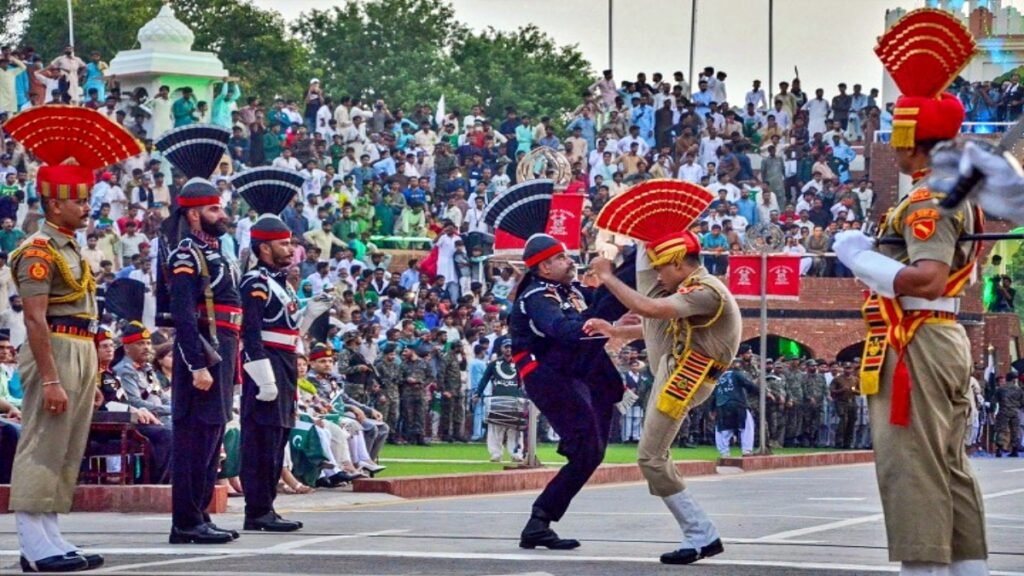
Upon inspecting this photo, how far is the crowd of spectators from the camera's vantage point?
2870 centimetres

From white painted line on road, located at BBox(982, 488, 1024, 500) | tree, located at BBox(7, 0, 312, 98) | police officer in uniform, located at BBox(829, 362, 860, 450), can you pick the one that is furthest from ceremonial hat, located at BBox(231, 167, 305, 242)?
tree, located at BBox(7, 0, 312, 98)

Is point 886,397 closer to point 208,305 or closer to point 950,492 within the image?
point 950,492

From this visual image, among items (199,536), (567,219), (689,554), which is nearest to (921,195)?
(689,554)

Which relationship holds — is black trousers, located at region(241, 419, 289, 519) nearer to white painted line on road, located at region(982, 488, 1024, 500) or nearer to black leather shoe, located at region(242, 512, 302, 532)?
black leather shoe, located at region(242, 512, 302, 532)

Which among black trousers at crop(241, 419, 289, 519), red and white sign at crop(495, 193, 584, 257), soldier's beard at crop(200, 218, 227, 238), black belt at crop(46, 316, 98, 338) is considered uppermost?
red and white sign at crop(495, 193, 584, 257)

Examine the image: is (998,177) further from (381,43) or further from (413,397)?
(381,43)

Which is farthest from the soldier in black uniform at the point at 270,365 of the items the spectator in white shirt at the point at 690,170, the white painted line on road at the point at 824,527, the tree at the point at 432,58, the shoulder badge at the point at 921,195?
the tree at the point at 432,58

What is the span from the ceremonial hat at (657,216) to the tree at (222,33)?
204 feet

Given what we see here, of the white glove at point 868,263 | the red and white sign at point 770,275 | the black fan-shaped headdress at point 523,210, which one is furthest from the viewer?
the red and white sign at point 770,275

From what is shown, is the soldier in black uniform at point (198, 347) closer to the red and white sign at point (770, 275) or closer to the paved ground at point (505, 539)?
the paved ground at point (505, 539)

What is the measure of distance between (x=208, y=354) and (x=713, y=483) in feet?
33.5

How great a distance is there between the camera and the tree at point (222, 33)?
72.8 m

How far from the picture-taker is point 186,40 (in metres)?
43.0

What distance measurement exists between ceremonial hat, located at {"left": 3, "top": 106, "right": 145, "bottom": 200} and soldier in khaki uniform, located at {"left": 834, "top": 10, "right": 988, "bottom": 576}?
170 inches
